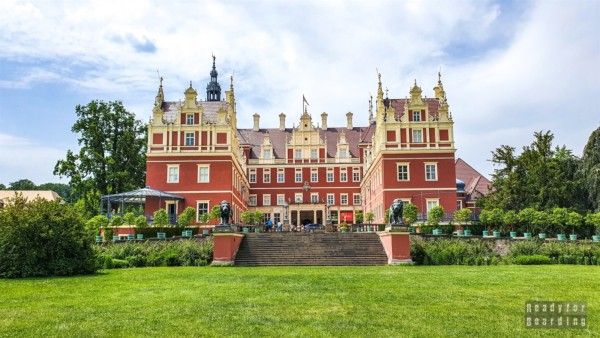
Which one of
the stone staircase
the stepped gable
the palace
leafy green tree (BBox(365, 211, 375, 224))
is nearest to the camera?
the stone staircase

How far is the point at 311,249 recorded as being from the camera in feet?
86.6

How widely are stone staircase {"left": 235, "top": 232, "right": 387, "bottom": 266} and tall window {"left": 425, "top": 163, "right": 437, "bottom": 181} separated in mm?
13727

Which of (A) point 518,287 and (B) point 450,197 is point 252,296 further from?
(B) point 450,197

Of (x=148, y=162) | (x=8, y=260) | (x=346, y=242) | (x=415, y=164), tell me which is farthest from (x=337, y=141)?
(x=8, y=260)

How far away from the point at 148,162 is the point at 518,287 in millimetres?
33344

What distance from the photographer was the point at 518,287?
42.4 feet

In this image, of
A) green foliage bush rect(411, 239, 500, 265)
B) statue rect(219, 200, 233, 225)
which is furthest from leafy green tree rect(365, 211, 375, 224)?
statue rect(219, 200, 233, 225)

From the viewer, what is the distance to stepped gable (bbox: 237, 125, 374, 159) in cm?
5875

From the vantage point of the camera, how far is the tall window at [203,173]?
4128 cm

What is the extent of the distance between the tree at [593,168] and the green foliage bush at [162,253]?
2363cm

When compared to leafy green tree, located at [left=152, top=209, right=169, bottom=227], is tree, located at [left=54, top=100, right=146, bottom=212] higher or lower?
higher

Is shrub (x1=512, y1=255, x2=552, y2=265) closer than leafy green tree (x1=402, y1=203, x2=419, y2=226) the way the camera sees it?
Yes

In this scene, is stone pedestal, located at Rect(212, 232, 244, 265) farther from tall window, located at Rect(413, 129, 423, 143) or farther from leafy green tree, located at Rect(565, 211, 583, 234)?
tall window, located at Rect(413, 129, 423, 143)

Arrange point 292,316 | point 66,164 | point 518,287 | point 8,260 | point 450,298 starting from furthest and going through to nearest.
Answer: point 66,164 < point 8,260 < point 518,287 < point 450,298 < point 292,316
